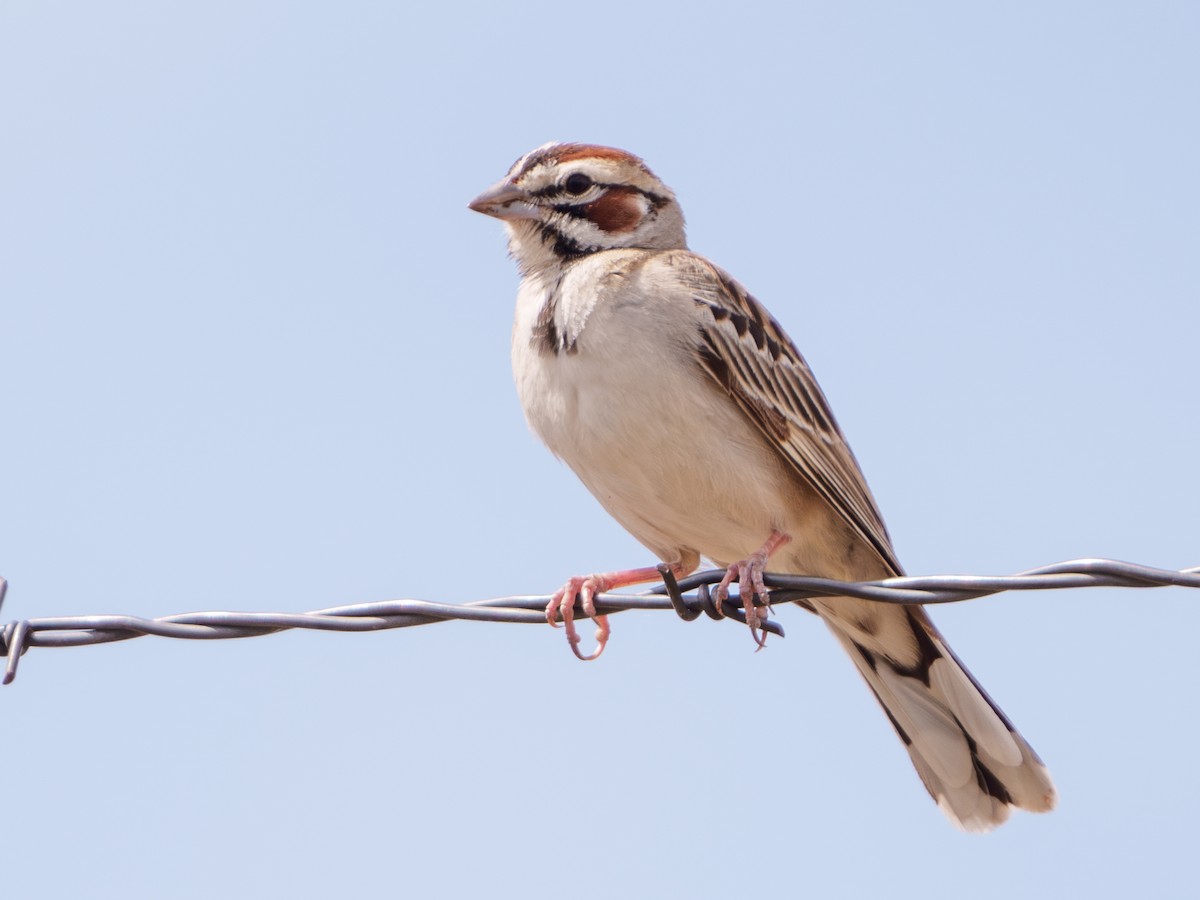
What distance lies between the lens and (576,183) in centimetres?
741

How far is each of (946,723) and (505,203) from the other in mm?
3213

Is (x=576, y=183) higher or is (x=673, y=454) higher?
(x=576, y=183)

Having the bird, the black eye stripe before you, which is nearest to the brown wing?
the bird

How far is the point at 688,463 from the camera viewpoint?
620 cm

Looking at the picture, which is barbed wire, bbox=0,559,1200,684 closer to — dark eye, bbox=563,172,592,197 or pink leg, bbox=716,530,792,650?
pink leg, bbox=716,530,792,650

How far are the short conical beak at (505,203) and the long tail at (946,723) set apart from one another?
2.36 meters

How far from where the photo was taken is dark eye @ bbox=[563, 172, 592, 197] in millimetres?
7398

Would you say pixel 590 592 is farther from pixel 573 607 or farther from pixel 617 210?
pixel 617 210

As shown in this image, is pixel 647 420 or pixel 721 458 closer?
pixel 647 420

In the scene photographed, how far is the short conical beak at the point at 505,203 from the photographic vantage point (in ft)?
24.0

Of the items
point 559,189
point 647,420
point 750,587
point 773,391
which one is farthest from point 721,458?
point 559,189

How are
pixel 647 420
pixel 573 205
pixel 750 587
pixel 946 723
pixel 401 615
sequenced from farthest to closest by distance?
1. pixel 573 205
2. pixel 946 723
3. pixel 647 420
4. pixel 750 587
5. pixel 401 615

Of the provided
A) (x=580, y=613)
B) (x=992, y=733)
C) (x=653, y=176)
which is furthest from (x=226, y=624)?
(x=653, y=176)

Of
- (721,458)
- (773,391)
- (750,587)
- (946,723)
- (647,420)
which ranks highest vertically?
(773,391)
